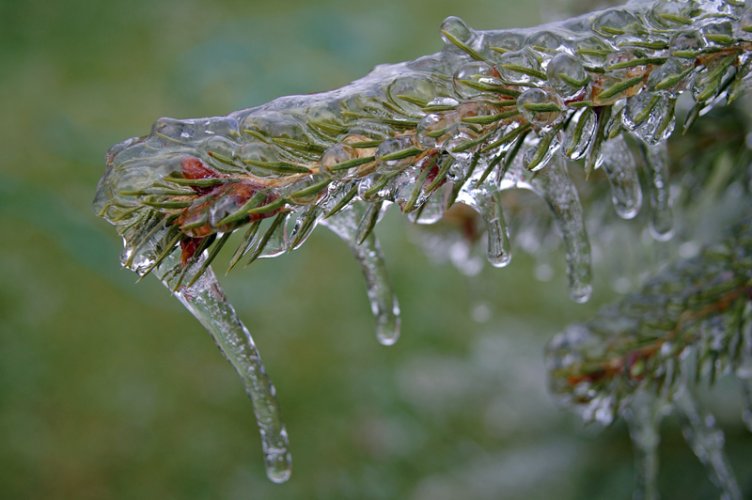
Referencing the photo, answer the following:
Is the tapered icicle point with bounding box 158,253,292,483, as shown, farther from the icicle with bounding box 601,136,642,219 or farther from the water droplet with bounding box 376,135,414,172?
the icicle with bounding box 601,136,642,219

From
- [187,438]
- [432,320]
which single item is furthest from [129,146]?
[432,320]

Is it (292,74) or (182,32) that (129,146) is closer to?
(292,74)

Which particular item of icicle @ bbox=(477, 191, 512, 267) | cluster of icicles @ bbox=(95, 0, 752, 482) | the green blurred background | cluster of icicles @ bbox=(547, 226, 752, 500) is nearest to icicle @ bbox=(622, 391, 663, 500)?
cluster of icicles @ bbox=(547, 226, 752, 500)

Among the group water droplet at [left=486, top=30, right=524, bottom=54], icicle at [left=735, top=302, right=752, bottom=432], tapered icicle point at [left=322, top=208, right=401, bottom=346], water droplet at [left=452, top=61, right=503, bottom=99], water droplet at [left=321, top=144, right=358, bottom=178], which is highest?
water droplet at [left=486, top=30, right=524, bottom=54]

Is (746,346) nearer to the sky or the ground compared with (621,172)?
nearer to the ground

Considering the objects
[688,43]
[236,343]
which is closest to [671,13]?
[688,43]

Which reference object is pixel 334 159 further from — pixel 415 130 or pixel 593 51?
pixel 593 51
